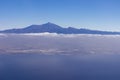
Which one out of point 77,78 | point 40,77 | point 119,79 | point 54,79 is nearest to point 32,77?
point 40,77

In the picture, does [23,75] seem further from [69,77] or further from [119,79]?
[119,79]

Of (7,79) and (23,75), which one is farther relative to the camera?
(23,75)

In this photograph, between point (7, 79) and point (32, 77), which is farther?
point (32, 77)

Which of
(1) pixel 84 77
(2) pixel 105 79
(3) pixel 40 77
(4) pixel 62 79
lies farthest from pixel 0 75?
(2) pixel 105 79

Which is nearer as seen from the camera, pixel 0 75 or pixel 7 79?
pixel 7 79

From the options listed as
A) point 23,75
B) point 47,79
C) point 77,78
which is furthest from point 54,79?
point 23,75

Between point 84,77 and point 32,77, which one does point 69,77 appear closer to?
point 84,77

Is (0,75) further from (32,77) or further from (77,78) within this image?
(77,78)
